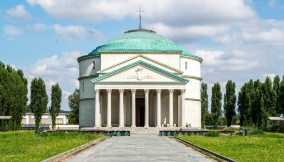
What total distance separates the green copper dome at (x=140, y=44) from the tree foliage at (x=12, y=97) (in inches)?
552

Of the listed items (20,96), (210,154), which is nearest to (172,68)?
(20,96)

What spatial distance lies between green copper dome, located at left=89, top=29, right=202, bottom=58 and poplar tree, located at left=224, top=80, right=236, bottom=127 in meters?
14.2

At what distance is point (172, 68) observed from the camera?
76.4 metres

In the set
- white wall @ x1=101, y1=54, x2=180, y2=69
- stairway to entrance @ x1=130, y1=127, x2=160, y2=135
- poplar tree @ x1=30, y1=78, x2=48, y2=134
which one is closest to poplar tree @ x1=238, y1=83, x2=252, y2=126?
white wall @ x1=101, y1=54, x2=180, y2=69

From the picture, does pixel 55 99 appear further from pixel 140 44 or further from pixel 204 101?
pixel 204 101

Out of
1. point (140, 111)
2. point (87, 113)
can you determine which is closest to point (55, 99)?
point (87, 113)

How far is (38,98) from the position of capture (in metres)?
84.2

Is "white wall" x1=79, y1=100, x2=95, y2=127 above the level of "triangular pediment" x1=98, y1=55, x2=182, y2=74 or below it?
below

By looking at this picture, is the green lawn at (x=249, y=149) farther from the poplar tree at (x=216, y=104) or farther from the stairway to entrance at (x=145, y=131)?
the poplar tree at (x=216, y=104)

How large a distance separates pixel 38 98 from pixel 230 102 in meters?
36.1

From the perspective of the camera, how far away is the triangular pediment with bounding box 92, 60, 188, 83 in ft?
238

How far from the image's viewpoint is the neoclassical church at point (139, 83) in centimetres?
7269

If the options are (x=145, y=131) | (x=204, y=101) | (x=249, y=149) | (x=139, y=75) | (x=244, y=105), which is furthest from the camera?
(x=204, y=101)

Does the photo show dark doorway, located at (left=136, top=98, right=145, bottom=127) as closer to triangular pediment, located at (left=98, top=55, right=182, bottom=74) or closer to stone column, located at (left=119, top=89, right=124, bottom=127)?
triangular pediment, located at (left=98, top=55, right=182, bottom=74)
